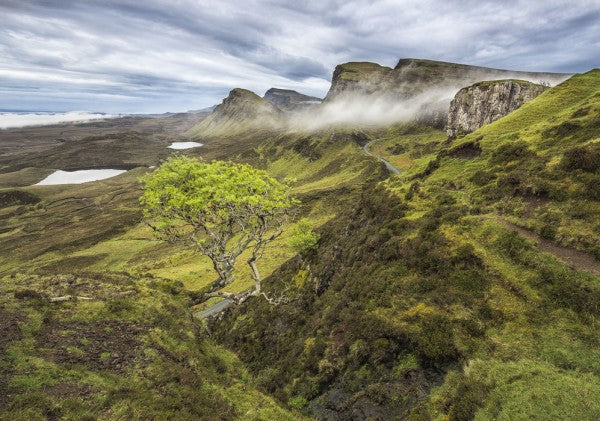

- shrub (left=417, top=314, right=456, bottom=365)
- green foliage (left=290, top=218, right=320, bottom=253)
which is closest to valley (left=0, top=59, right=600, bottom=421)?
shrub (left=417, top=314, right=456, bottom=365)

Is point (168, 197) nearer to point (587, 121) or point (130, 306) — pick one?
point (130, 306)

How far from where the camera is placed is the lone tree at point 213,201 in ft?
61.3

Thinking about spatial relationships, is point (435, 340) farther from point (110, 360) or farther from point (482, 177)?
point (482, 177)

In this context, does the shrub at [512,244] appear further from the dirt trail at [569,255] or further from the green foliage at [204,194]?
the green foliage at [204,194]

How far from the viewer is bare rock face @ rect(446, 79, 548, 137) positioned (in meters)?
136

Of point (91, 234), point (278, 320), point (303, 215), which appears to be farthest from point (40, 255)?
point (278, 320)

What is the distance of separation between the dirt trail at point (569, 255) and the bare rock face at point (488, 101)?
128 m

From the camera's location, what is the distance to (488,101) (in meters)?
144

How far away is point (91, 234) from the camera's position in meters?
163

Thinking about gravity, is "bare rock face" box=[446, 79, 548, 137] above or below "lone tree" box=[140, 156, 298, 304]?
above

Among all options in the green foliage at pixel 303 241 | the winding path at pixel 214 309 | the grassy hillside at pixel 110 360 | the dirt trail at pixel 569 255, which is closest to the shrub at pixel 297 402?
the grassy hillside at pixel 110 360

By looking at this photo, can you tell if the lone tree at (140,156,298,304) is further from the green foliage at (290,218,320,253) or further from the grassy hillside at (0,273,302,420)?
the green foliage at (290,218,320,253)

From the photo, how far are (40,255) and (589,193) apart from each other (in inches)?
7188

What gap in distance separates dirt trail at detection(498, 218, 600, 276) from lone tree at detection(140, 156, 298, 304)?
15819 mm
